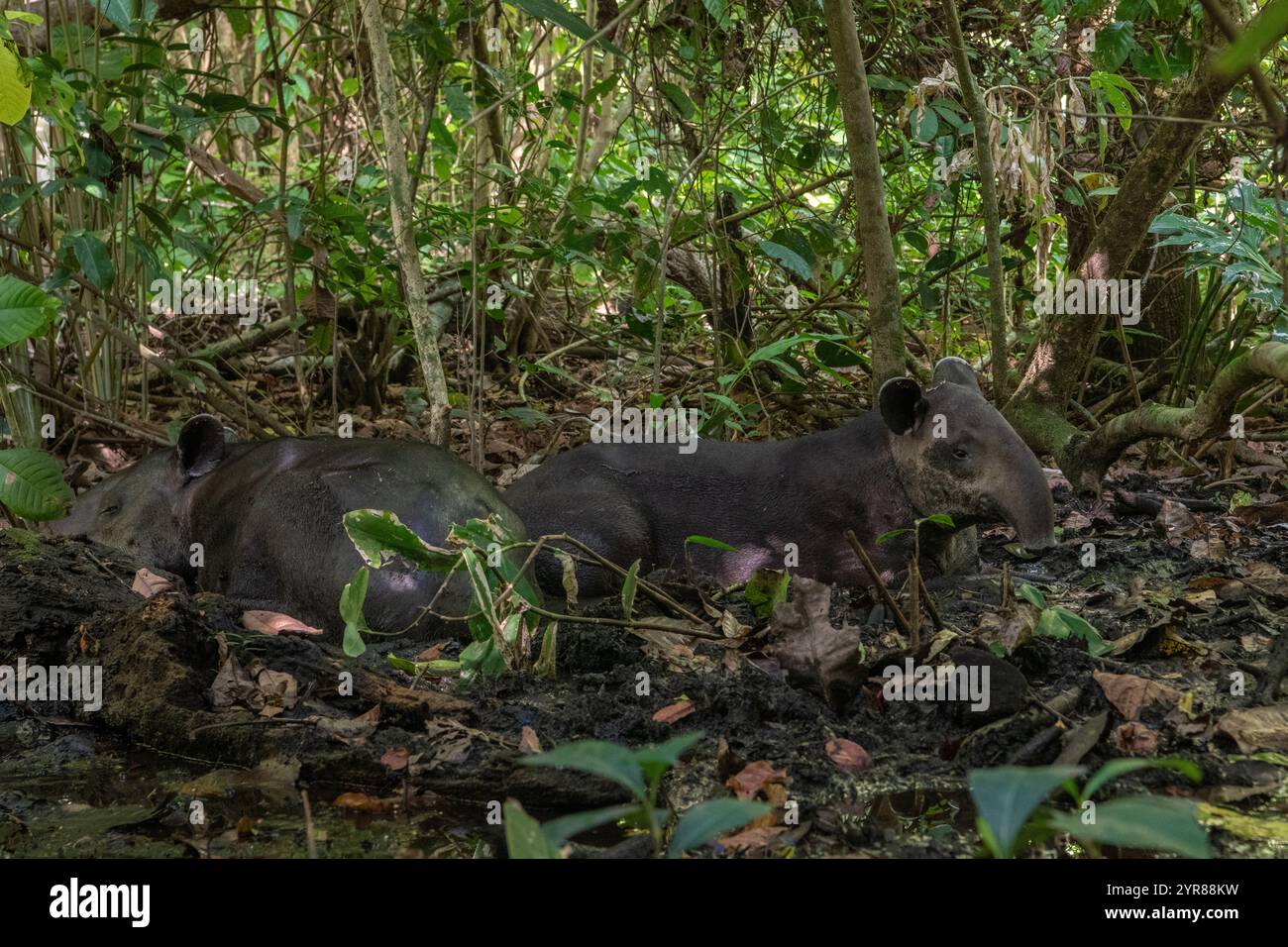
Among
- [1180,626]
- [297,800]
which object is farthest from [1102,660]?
[297,800]

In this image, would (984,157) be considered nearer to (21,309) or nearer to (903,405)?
(903,405)

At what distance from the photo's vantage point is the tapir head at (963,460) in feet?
19.3

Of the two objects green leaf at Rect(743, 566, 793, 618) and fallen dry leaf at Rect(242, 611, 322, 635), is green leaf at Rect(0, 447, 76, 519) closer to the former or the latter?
fallen dry leaf at Rect(242, 611, 322, 635)

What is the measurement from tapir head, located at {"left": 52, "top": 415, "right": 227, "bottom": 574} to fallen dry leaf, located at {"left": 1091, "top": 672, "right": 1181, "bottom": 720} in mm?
4058

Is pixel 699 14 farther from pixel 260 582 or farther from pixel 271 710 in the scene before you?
pixel 271 710

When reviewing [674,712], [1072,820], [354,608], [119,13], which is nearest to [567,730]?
[674,712]

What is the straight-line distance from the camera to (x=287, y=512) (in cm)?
555

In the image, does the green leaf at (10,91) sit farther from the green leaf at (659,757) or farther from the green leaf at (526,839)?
the green leaf at (659,757)

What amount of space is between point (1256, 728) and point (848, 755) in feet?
3.79

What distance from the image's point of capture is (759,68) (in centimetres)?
767

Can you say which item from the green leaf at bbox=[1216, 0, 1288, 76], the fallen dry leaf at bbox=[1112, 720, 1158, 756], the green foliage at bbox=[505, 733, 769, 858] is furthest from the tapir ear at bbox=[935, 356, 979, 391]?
the green leaf at bbox=[1216, 0, 1288, 76]

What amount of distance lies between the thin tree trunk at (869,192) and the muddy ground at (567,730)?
6.24ft

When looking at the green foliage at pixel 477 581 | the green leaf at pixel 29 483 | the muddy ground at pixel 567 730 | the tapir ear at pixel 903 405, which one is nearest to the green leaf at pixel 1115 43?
the tapir ear at pixel 903 405

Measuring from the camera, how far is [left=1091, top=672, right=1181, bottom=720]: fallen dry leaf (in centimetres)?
386
